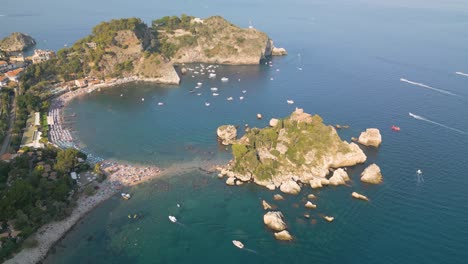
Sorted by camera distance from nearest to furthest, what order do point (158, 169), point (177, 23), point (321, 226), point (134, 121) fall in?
point (321, 226) → point (158, 169) → point (134, 121) → point (177, 23)

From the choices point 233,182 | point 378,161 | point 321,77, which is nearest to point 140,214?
point 233,182

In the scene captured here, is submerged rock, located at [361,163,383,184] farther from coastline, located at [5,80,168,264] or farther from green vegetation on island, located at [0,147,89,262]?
green vegetation on island, located at [0,147,89,262]

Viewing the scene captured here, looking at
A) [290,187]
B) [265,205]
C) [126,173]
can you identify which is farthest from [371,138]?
[126,173]

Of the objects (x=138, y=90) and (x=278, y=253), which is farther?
(x=138, y=90)

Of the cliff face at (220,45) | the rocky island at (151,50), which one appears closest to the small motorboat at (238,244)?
the rocky island at (151,50)

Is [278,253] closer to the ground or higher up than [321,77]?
closer to the ground

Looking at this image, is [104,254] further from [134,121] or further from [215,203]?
[134,121]
